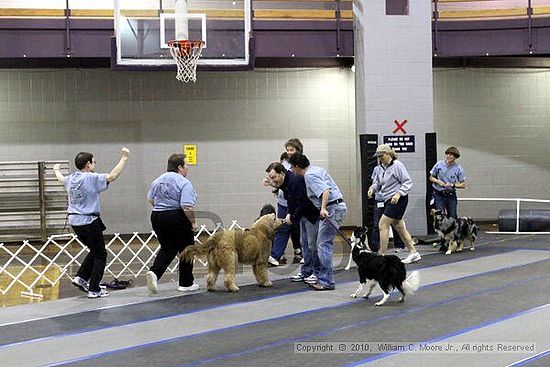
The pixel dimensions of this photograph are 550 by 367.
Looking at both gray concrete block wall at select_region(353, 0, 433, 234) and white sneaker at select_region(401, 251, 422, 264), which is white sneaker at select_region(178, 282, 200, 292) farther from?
gray concrete block wall at select_region(353, 0, 433, 234)

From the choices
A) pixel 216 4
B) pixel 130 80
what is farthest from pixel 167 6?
pixel 130 80

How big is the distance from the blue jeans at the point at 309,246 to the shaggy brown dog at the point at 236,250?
32 cm

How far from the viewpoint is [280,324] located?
6684 millimetres

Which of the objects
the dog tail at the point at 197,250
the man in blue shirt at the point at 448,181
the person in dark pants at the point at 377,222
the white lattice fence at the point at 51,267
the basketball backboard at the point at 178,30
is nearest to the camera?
the dog tail at the point at 197,250

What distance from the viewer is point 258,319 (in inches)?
272

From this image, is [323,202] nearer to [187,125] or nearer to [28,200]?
[187,125]

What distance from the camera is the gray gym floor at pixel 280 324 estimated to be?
5.57 metres

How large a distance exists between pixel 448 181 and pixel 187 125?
5865 mm

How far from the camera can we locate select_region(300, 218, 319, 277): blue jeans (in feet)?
27.5

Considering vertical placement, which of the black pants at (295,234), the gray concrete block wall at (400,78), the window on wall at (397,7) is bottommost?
the black pants at (295,234)

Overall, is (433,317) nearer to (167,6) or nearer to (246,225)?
(167,6)

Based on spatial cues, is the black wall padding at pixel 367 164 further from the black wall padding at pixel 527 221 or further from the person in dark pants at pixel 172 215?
the person in dark pants at pixel 172 215

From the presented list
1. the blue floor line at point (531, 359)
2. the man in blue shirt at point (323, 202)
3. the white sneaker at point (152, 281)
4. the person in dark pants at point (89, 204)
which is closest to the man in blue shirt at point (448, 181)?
the man in blue shirt at point (323, 202)

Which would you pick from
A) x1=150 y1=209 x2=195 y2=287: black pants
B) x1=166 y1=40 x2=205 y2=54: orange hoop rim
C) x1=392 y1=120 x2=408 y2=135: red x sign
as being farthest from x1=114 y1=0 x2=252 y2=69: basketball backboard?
x1=150 y1=209 x2=195 y2=287: black pants
